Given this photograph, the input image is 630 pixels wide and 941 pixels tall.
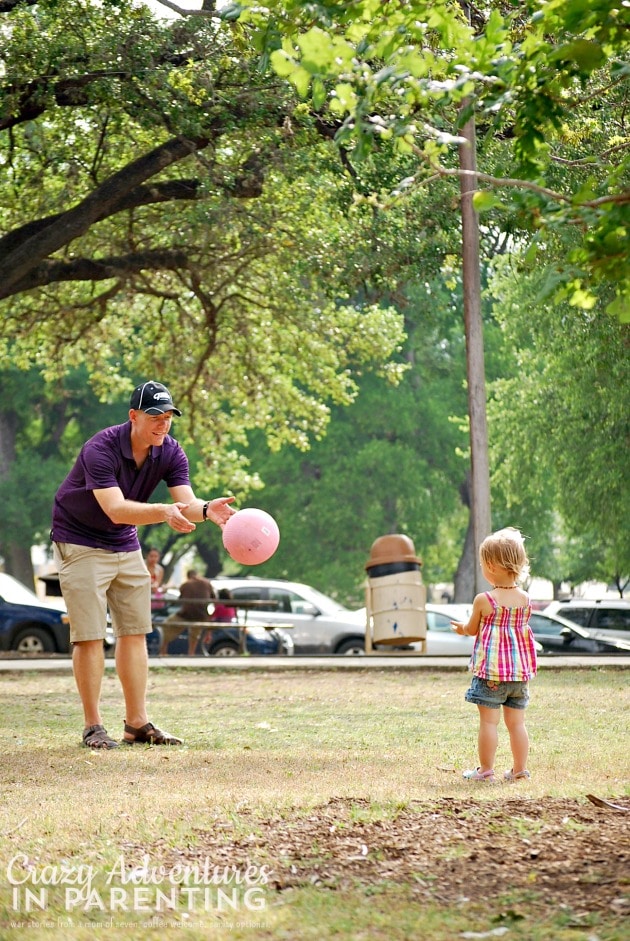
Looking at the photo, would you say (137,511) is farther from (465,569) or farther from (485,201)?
→ (465,569)

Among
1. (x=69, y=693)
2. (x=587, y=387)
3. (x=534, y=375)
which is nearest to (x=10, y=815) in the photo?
(x=69, y=693)

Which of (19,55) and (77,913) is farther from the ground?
(19,55)

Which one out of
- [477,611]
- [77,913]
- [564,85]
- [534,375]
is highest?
[534,375]

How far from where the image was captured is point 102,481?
7.54 meters

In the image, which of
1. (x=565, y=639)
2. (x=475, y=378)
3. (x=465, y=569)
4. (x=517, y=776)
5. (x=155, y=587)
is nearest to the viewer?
(x=517, y=776)

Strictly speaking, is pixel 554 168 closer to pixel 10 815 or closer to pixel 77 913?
pixel 10 815

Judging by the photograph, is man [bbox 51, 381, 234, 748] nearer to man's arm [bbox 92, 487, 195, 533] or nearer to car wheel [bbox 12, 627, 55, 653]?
man's arm [bbox 92, 487, 195, 533]

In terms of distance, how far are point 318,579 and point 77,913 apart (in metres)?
38.6

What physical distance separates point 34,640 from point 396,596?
7.29 m

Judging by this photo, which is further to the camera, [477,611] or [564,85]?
[477,611]

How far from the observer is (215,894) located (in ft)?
13.0

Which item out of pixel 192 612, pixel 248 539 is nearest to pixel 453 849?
pixel 248 539

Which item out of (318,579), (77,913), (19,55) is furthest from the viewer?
(318,579)

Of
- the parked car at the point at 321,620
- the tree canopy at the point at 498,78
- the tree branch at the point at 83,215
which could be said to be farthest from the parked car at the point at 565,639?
the tree canopy at the point at 498,78
